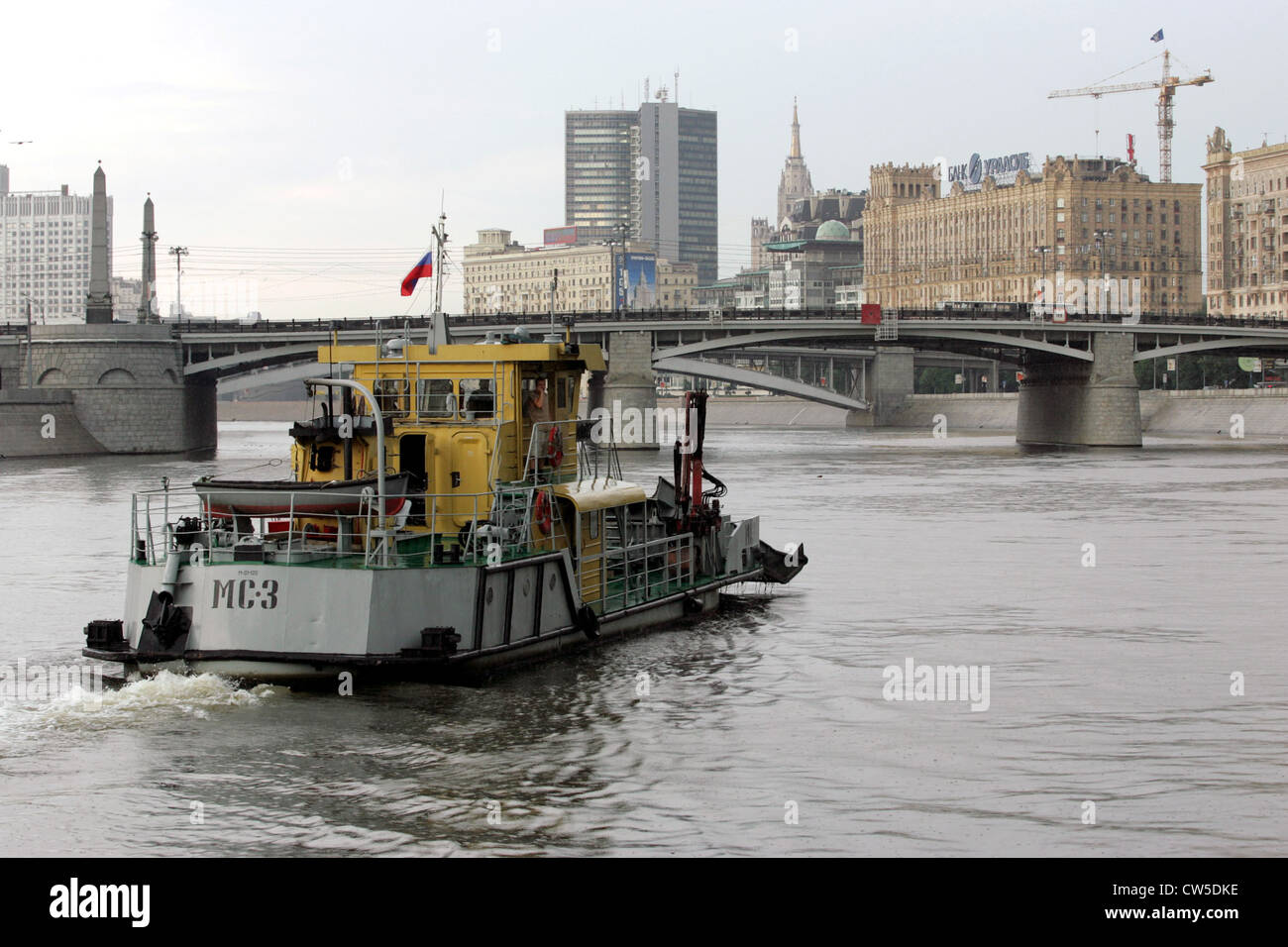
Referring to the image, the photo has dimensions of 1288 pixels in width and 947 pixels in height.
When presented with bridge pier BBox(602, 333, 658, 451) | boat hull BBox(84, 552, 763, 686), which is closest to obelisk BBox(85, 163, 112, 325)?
bridge pier BBox(602, 333, 658, 451)

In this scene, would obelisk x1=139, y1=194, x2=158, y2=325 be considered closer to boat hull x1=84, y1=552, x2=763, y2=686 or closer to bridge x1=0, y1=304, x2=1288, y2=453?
A: bridge x1=0, y1=304, x2=1288, y2=453

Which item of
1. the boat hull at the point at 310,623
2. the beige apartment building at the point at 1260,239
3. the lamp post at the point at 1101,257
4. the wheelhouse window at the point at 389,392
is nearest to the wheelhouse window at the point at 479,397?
the wheelhouse window at the point at 389,392

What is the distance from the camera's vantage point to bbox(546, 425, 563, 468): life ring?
73.8 feet

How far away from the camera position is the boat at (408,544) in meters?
18.5

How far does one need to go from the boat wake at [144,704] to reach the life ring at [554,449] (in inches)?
219

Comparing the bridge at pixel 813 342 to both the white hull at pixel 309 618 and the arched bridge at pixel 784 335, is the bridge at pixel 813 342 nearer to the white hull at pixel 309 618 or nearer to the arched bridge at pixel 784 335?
the arched bridge at pixel 784 335

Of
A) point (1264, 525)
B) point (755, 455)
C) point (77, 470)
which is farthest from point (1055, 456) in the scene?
point (77, 470)

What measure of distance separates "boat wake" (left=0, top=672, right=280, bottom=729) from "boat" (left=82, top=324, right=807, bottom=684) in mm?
208

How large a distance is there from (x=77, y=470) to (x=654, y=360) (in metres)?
34.7

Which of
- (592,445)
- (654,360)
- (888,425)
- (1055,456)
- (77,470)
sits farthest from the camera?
(888,425)

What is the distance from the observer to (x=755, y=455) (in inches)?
3290

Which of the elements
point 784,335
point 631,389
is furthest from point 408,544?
point 784,335

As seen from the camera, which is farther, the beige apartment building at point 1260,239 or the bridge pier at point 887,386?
the beige apartment building at point 1260,239
